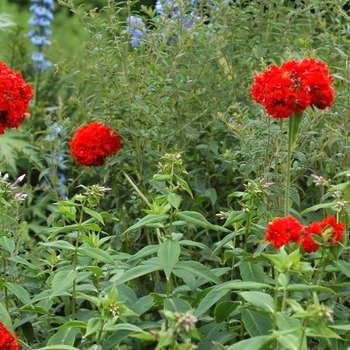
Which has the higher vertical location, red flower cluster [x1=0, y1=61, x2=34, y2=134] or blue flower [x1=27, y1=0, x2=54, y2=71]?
blue flower [x1=27, y1=0, x2=54, y2=71]

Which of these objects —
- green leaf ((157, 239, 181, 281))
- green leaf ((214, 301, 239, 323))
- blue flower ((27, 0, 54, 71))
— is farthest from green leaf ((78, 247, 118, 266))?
blue flower ((27, 0, 54, 71))

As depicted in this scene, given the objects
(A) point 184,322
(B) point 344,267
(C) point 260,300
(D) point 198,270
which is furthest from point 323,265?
(A) point 184,322

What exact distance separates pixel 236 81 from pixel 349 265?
1788 mm

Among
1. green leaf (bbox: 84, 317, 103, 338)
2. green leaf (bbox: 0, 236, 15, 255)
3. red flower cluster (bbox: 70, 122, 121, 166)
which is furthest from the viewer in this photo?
red flower cluster (bbox: 70, 122, 121, 166)

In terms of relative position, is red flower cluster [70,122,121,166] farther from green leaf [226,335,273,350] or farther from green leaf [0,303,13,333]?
green leaf [226,335,273,350]

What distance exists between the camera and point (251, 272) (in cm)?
222

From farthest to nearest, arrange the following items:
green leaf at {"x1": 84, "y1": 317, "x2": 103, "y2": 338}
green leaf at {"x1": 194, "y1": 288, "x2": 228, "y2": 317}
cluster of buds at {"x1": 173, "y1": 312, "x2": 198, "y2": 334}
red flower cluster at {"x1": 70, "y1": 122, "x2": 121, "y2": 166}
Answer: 1. red flower cluster at {"x1": 70, "y1": 122, "x2": 121, "y2": 166}
2. green leaf at {"x1": 194, "y1": 288, "x2": 228, "y2": 317}
3. green leaf at {"x1": 84, "y1": 317, "x2": 103, "y2": 338}
4. cluster of buds at {"x1": 173, "y1": 312, "x2": 198, "y2": 334}

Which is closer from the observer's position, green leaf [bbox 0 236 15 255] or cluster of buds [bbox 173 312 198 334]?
cluster of buds [bbox 173 312 198 334]

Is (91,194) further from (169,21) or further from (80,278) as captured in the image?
(169,21)

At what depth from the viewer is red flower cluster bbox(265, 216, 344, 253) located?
1919 mm

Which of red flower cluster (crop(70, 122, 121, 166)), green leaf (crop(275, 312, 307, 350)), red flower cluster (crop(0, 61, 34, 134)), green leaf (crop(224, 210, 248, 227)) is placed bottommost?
green leaf (crop(275, 312, 307, 350))

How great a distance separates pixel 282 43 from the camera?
13.0ft

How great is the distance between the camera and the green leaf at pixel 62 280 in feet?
7.11

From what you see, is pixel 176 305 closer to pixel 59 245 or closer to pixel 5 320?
pixel 59 245
